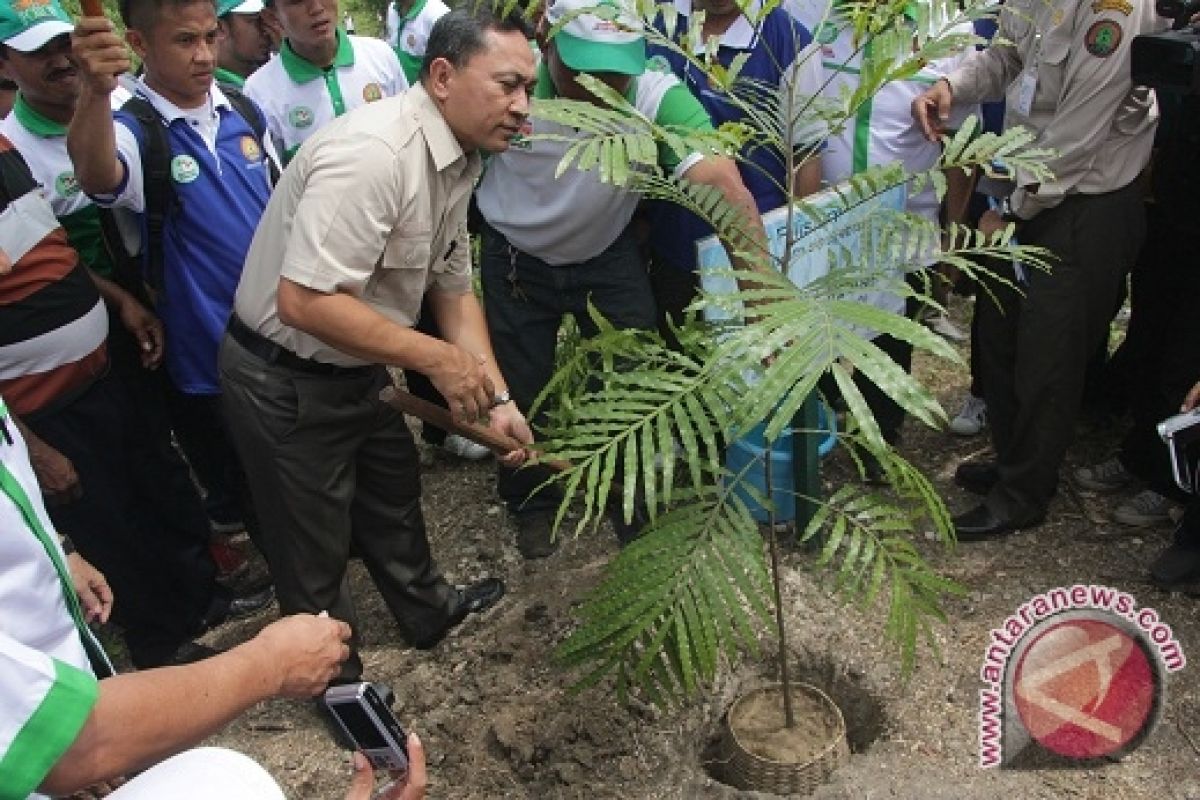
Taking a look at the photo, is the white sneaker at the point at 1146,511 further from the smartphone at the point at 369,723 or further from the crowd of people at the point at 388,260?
the smartphone at the point at 369,723

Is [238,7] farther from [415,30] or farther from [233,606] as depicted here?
[233,606]

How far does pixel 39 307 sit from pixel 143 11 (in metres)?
0.90

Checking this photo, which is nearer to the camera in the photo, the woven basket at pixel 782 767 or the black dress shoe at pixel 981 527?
the woven basket at pixel 782 767

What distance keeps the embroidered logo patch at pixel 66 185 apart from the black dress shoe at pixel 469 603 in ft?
5.79

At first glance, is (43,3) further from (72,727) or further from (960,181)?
(960,181)

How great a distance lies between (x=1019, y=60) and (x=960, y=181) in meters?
0.75

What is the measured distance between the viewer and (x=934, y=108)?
3.64 m

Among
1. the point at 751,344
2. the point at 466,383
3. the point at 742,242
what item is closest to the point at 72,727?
the point at 751,344

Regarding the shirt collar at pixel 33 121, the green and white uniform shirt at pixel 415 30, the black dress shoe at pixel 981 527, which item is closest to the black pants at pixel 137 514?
the shirt collar at pixel 33 121

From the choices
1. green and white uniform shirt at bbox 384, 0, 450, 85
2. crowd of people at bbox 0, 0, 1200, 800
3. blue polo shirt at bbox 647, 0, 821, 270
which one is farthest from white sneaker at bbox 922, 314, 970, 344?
green and white uniform shirt at bbox 384, 0, 450, 85

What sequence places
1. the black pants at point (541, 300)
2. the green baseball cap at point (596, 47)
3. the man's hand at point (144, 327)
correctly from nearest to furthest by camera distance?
the green baseball cap at point (596, 47) → the man's hand at point (144, 327) → the black pants at point (541, 300)

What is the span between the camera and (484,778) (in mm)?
2682

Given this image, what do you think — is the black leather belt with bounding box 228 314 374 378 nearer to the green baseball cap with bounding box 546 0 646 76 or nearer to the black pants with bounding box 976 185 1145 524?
the green baseball cap with bounding box 546 0 646 76

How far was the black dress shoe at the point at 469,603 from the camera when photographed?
3.33 metres
